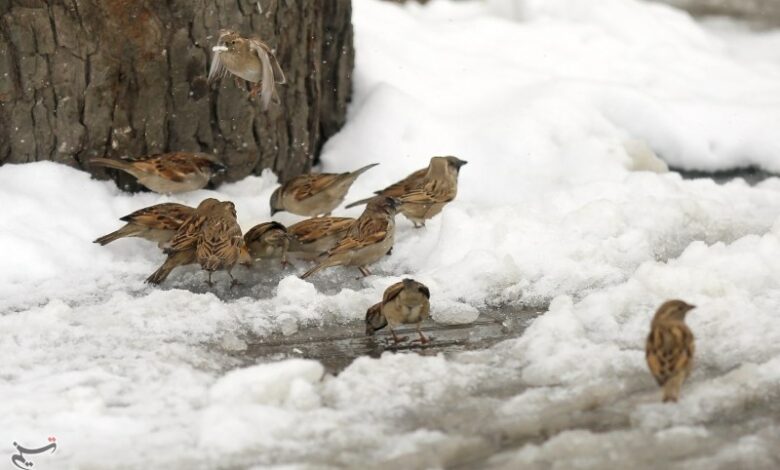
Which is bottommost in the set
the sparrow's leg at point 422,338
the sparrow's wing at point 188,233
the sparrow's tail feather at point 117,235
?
the sparrow's tail feather at point 117,235

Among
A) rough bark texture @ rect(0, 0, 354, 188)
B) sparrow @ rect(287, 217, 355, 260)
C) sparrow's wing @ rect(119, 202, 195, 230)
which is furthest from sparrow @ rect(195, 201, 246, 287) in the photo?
rough bark texture @ rect(0, 0, 354, 188)

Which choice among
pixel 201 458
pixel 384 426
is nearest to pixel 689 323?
pixel 384 426

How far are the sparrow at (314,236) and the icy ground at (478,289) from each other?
0.24m

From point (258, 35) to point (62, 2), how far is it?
1.38 m

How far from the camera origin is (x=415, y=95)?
1030cm

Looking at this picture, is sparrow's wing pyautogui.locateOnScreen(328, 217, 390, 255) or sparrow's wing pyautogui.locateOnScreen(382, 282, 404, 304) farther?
sparrow's wing pyautogui.locateOnScreen(328, 217, 390, 255)

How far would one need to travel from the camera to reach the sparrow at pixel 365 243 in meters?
7.46

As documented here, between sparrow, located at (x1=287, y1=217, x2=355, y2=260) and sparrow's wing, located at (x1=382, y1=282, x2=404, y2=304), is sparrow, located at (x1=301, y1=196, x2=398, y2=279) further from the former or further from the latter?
sparrow's wing, located at (x1=382, y1=282, x2=404, y2=304)

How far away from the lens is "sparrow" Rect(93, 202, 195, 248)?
7.56 meters

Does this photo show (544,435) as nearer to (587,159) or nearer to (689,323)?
(689,323)

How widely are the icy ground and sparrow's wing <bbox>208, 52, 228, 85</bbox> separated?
0.82 metres

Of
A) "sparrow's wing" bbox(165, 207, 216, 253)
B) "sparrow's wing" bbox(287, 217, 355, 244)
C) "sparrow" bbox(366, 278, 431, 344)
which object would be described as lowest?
"sparrow's wing" bbox(287, 217, 355, 244)

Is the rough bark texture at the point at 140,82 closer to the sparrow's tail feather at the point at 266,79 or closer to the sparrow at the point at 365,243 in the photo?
the sparrow's tail feather at the point at 266,79

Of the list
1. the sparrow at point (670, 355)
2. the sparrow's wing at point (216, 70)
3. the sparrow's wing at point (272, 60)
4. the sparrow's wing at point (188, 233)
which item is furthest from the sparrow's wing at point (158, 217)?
the sparrow at point (670, 355)
